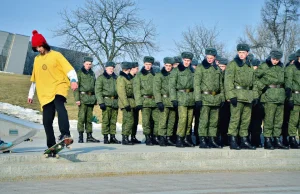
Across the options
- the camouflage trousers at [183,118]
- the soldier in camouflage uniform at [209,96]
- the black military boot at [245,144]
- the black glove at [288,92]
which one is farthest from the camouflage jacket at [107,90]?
the black glove at [288,92]

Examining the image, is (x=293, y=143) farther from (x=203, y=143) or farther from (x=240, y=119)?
(x=203, y=143)

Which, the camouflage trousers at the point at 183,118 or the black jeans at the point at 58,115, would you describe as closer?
the black jeans at the point at 58,115

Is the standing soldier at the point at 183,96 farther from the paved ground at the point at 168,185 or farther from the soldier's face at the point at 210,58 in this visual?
the paved ground at the point at 168,185

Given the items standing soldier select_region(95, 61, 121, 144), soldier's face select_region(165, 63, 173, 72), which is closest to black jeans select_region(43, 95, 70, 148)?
standing soldier select_region(95, 61, 121, 144)

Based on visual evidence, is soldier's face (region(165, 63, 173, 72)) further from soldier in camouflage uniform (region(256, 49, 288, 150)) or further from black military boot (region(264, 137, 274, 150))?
black military boot (region(264, 137, 274, 150))

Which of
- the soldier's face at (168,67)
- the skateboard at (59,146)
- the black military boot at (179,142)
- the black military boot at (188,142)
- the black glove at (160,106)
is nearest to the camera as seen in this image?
the skateboard at (59,146)

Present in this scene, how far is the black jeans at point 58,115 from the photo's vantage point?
9188 mm

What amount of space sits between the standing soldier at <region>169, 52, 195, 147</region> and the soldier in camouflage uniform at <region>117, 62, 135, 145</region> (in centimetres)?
137

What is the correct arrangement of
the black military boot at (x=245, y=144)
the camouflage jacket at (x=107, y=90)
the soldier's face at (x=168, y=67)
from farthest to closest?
the camouflage jacket at (x=107, y=90) → the soldier's face at (x=168, y=67) → the black military boot at (x=245, y=144)

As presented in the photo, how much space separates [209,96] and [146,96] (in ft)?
6.25

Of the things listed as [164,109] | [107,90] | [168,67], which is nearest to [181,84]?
[164,109]

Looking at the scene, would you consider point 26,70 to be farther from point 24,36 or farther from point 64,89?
point 64,89

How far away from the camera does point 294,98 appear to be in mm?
12586

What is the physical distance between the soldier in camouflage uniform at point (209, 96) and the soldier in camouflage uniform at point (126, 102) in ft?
6.51
